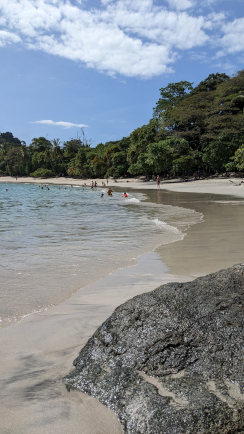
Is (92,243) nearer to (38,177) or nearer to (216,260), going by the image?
(216,260)

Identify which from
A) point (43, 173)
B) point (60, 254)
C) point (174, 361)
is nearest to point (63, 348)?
point (174, 361)

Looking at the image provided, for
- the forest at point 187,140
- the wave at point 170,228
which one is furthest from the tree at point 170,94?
the wave at point 170,228

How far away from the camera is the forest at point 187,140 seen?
45.3 metres

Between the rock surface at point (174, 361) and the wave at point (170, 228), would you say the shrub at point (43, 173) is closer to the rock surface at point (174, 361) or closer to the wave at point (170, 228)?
the wave at point (170, 228)

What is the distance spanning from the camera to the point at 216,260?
6.67 m

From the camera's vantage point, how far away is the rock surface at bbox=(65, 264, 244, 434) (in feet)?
6.54

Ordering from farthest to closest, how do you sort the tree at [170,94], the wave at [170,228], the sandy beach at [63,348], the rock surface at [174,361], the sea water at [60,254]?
the tree at [170,94], the wave at [170,228], the sea water at [60,254], the sandy beach at [63,348], the rock surface at [174,361]

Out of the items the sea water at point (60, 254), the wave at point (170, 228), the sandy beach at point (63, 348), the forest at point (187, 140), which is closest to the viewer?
the sandy beach at point (63, 348)

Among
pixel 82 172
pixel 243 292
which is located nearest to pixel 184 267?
pixel 243 292

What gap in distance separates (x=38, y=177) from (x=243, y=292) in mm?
95130

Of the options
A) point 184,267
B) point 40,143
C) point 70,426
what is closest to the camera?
point 70,426

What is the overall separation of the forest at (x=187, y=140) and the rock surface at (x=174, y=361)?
3142 centimetres

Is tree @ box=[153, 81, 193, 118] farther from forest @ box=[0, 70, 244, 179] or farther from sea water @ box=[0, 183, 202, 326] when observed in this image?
sea water @ box=[0, 183, 202, 326]

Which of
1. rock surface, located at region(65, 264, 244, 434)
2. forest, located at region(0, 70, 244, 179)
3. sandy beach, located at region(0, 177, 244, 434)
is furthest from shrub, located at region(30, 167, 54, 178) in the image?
rock surface, located at region(65, 264, 244, 434)
